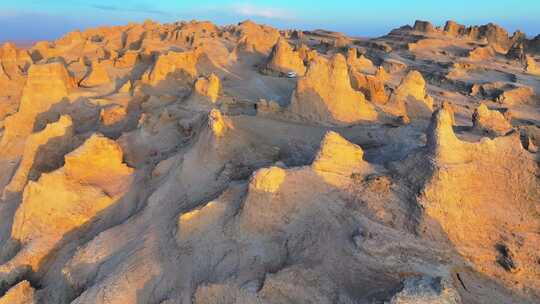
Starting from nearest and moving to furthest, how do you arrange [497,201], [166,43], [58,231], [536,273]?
[536,273] < [497,201] < [58,231] < [166,43]

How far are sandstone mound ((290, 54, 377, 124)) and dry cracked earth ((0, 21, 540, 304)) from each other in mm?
29

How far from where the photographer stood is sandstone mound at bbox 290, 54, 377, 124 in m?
9.29

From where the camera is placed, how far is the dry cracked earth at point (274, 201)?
15.3 feet

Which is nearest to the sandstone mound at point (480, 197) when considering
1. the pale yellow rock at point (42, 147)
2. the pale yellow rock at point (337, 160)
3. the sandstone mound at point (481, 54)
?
the pale yellow rock at point (337, 160)

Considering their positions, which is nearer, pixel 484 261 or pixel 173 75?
pixel 484 261

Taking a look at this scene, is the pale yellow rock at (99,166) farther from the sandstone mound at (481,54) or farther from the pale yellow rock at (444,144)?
the sandstone mound at (481,54)

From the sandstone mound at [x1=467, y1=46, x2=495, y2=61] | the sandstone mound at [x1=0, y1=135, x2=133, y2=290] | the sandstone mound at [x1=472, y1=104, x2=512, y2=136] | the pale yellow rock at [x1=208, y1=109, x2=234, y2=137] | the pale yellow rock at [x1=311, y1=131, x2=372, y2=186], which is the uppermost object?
the sandstone mound at [x1=467, y1=46, x2=495, y2=61]

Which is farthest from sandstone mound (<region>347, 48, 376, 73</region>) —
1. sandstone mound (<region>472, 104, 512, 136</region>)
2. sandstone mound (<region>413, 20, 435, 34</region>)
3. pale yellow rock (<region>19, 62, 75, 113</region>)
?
sandstone mound (<region>413, 20, 435, 34</region>)

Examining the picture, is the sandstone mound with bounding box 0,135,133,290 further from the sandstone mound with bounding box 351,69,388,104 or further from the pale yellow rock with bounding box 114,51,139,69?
the pale yellow rock with bounding box 114,51,139,69

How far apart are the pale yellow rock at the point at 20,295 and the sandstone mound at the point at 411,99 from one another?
→ 7920mm

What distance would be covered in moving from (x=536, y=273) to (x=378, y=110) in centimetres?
574

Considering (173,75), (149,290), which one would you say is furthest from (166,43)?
(149,290)

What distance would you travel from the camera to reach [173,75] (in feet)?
49.0

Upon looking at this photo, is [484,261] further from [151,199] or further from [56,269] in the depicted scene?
[56,269]
